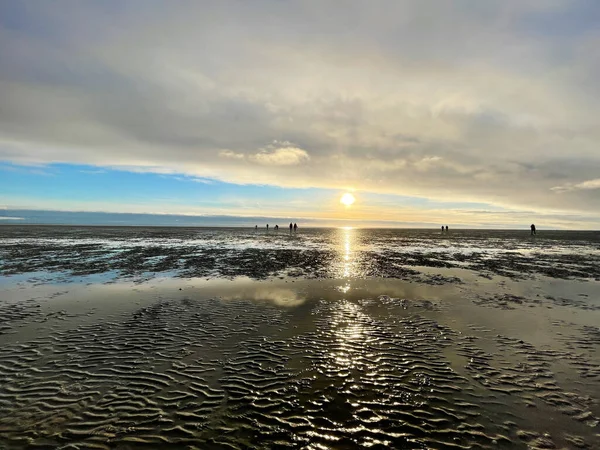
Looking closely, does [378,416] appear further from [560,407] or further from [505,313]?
[505,313]

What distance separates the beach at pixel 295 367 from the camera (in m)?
6.14

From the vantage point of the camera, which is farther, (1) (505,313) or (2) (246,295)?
(2) (246,295)

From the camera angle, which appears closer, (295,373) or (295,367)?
(295,373)

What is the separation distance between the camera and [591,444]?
5859mm

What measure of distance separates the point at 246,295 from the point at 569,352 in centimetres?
1369

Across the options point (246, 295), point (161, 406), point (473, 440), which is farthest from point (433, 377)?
point (246, 295)

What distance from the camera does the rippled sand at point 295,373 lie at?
6107mm

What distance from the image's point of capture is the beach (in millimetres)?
6137

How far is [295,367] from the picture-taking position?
29.1 feet

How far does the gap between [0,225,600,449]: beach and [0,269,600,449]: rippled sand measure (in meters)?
0.04

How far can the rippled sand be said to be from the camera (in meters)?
6.11

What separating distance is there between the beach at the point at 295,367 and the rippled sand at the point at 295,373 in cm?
4

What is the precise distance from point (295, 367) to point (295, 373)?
352 millimetres

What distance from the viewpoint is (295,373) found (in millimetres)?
8531
